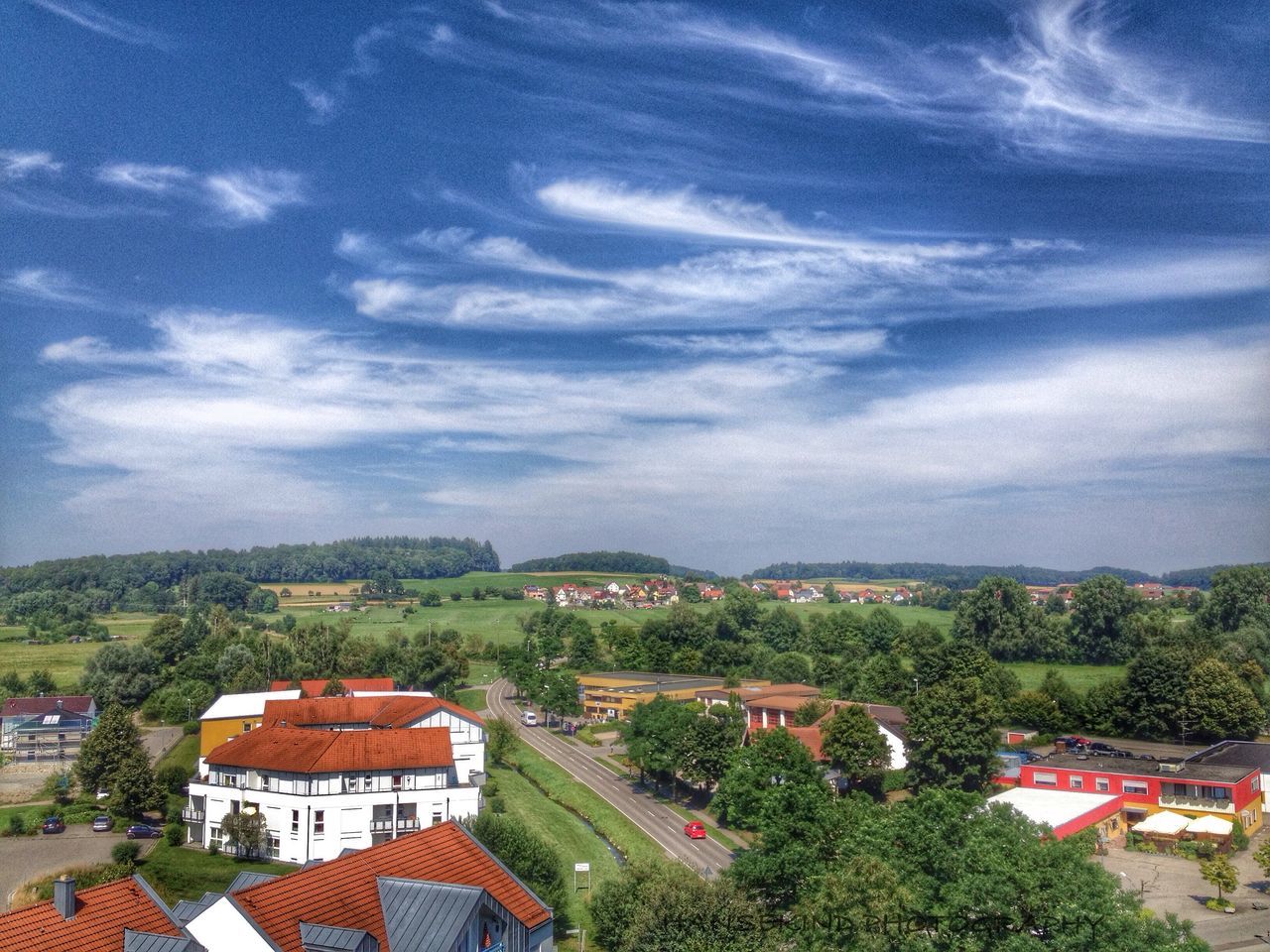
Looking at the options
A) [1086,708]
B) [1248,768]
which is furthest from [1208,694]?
[1248,768]

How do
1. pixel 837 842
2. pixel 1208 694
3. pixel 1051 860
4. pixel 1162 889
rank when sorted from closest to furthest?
1. pixel 1051 860
2. pixel 837 842
3. pixel 1162 889
4. pixel 1208 694

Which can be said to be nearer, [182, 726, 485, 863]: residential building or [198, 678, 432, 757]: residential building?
[182, 726, 485, 863]: residential building

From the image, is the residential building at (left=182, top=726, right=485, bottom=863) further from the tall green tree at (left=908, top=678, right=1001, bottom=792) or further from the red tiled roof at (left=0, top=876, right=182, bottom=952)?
the tall green tree at (left=908, top=678, right=1001, bottom=792)

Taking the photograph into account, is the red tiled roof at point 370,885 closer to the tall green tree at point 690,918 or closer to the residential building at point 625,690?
the tall green tree at point 690,918

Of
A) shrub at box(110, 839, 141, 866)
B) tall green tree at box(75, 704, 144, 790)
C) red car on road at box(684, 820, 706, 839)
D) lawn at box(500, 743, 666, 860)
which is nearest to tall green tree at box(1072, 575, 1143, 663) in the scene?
lawn at box(500, 743, 666, 860)

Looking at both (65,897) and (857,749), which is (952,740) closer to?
(857,749)

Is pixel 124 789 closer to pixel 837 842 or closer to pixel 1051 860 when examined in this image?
pixel 837 842
